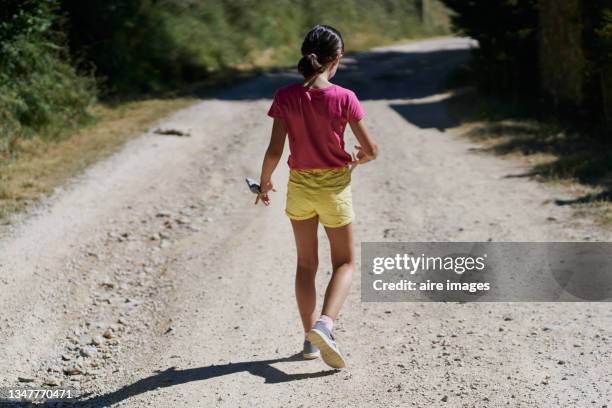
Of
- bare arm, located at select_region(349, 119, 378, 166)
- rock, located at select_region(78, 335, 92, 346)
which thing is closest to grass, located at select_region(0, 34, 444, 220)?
rock, located at select_region(78, 335, 92, 346)

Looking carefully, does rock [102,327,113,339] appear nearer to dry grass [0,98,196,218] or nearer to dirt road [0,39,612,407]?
dirt road [0,39,612,407]

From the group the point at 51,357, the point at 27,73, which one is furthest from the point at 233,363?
the point at 27,73

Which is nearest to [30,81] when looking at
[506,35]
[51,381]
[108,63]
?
[108,63]

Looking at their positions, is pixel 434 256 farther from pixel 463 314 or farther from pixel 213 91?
pixel 213 91

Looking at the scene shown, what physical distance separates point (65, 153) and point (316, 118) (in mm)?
7933

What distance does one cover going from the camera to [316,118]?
166 inches

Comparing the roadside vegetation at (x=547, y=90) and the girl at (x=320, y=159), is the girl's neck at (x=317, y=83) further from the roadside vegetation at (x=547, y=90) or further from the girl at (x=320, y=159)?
the roadside vegetation at (x=547, y=90)

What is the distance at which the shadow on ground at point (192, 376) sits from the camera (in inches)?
181

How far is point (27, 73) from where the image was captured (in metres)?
12.2

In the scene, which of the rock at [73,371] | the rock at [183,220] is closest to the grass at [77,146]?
the rock at [183,220]

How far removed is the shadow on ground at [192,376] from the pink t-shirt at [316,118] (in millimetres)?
1210

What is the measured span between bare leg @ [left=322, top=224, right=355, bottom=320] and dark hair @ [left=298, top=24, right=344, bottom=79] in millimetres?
877

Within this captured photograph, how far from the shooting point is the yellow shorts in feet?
14.2

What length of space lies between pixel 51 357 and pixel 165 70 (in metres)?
14.8
